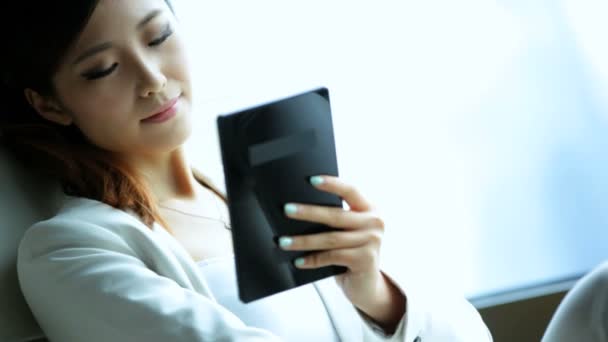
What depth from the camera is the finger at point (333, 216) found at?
3.02 feet

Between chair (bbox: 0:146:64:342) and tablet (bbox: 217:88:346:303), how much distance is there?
0.32 metres

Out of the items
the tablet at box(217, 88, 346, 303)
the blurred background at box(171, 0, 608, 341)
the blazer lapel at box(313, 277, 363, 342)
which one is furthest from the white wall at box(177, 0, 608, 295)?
the tablet at box(217, 88, 346, 303)

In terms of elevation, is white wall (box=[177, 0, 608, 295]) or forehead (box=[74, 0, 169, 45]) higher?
forehead (box=[74, 0, 169, 45])

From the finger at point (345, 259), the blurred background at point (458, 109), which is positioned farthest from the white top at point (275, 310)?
the blurred background at point (458, 109)

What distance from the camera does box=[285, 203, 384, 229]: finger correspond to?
919mm

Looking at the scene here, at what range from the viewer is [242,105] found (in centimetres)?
146

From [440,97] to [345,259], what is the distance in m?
0.65

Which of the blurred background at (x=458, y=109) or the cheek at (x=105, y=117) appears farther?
the blurred background at (x=458, y=109)

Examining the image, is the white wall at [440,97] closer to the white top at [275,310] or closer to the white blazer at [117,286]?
the white top at [275,310]

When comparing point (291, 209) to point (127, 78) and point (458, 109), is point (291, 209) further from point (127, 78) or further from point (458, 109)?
point (458, 109)

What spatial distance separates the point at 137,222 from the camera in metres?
1.03

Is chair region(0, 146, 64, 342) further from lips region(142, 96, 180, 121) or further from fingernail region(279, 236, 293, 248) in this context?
fingernail region(279, 236, 293, 248)

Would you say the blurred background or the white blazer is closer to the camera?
the white blazer

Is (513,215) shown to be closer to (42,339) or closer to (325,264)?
(325,264)
